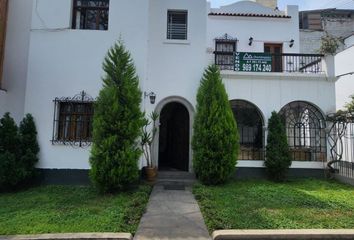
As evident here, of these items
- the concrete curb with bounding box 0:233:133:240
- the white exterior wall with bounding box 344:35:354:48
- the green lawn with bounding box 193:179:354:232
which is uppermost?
the white exterior wall with bounding box 344:35:354:48

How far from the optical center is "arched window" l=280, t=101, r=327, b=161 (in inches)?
403

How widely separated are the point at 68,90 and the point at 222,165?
17.3 feet

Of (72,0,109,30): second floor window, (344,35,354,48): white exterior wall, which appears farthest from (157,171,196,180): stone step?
(344,35,354,48): white exterior wall

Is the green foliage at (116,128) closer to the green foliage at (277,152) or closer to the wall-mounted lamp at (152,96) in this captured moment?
the wall-mounted lamp at (152,96)

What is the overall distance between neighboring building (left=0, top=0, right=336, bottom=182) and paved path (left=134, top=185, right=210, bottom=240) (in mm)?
2990

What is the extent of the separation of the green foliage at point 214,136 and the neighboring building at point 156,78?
3.45 ft

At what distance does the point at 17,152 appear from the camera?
8109 millimetres

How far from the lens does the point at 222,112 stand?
8.88 meters

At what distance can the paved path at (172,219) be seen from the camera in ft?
16.1

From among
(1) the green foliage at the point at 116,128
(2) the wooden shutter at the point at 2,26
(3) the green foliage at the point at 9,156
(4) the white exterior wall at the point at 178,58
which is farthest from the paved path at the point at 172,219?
(2) the wooden shutter at the point at 2,26

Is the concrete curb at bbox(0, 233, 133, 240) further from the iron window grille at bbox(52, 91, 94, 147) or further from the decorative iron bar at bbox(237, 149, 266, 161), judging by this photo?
the decorative iron bar at bbox(237, 149, 266, 161)

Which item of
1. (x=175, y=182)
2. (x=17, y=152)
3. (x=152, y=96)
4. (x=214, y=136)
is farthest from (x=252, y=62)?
(x=17, y=152)

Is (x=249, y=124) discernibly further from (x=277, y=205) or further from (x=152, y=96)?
(x=277, y=205)

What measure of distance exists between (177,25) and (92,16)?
307 centimetres
